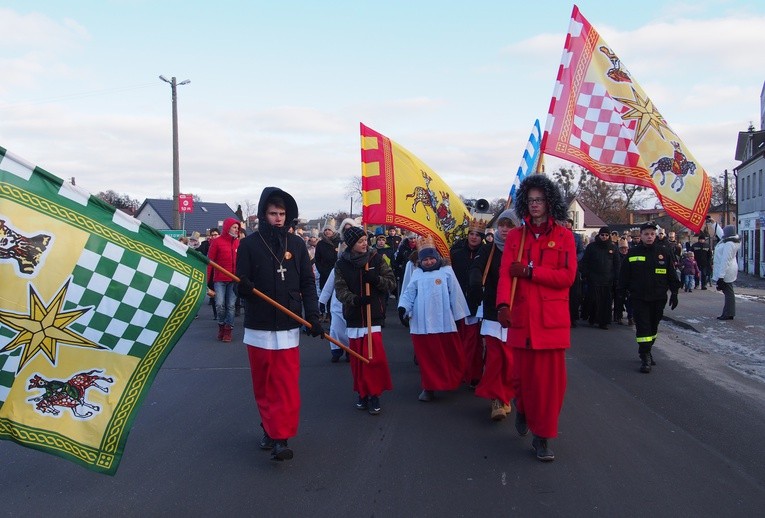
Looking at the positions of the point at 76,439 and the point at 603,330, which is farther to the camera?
the point at 603,330

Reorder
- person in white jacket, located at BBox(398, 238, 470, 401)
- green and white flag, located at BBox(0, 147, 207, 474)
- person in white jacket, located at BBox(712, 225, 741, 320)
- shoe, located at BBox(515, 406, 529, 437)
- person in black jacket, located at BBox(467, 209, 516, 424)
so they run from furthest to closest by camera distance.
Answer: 1. person in white jacket, located at BBox(712, 225, 741, 320)
2. person in white jacket, located at BBox(398, 238, 470, 401)
3. person in black jacket, located at BBox(467, 209, 516, 424)
4. shoe, located at BBox(515, 406, 529, 437)
5. green and white flag, located at BBox(0, 147, 207, 474)

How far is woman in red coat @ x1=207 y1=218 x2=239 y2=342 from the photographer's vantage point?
11016 millimetres

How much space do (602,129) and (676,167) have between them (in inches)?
33.2

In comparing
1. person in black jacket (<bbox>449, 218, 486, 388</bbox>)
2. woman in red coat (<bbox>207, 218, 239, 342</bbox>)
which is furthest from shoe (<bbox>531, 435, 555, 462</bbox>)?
woman in red coat (<bbox>207, 218, 239, 342</bbox>)

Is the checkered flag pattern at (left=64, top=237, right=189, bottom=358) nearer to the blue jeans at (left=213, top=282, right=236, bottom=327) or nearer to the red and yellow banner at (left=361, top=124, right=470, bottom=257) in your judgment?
the red and yellow banner at (left=361, top=124, right=470, bottom=257)

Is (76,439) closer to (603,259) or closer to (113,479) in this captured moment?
(113,479)

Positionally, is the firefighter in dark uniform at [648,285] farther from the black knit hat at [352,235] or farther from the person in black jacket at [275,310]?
the person in black jacket at [275,310]

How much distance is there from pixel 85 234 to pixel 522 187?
131 inches

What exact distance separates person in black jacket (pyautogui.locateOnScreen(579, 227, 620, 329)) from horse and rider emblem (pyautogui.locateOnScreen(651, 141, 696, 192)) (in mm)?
5320

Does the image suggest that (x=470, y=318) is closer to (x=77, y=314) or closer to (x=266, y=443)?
(x=266, y=443)

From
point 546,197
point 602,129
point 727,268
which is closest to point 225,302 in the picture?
point 602,129

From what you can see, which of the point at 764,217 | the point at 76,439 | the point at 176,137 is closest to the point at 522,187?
the point at 76,439

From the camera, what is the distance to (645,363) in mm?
8164

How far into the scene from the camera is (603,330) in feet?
39.4
